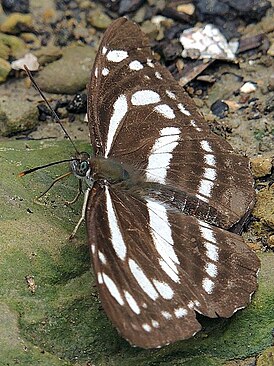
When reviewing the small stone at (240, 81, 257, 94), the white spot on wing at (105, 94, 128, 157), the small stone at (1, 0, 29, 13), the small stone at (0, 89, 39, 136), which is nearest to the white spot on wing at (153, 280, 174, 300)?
the white spot on wing at (105, 94, 128, 157)

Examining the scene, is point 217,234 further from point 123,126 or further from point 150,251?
point 123,126

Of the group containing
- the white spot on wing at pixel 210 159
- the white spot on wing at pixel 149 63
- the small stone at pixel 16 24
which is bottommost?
the small stone at pixel 16 24

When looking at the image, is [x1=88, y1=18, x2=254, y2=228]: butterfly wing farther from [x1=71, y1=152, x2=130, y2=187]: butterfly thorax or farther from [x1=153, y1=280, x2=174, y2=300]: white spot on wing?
[x1=153, y1=280, x2=174, y2=300]: white spot on wing

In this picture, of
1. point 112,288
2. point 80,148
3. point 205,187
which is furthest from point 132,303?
point 80,148

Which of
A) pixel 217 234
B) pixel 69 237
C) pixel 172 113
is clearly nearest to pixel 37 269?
pixel 69 237

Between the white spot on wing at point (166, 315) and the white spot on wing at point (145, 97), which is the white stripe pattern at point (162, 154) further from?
the white spot on wing at point (166, 315)

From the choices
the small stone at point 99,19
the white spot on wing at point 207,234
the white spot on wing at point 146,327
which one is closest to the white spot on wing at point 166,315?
the white spot on wing at point 146,327
